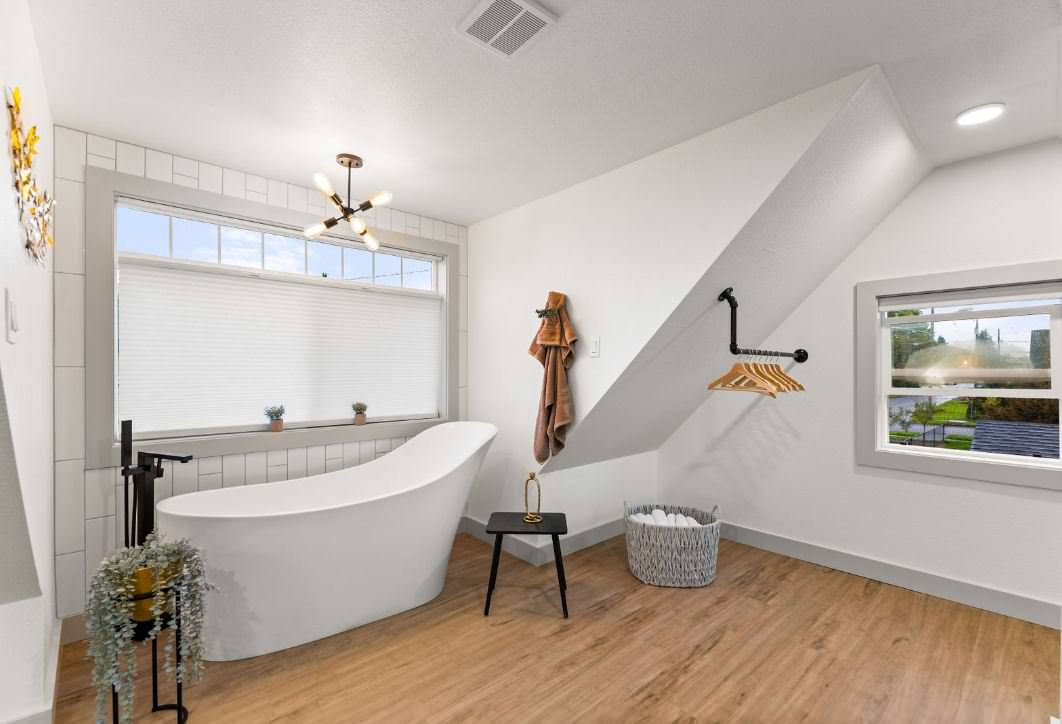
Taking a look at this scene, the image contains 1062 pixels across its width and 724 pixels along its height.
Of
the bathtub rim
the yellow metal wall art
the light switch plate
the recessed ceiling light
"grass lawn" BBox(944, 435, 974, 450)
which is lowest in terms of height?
the bathtub rim

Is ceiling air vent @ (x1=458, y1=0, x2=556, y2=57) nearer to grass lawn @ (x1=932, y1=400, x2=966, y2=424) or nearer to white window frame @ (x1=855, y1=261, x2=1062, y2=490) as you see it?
white window frame @ (x1=855, y1=261, x2=1062, y2=490)

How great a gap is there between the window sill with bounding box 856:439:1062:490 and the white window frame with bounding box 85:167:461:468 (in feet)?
9.33

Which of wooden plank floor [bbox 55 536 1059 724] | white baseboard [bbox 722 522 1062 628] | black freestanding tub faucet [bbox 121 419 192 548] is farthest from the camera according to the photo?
white baseboard [bbox 722 522 1062 628]

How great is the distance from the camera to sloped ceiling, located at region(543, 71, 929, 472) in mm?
2199

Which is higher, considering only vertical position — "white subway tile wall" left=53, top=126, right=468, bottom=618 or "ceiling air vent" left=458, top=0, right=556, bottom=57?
"ceiling air vent" left=458, top=0, right=556, bottom=57

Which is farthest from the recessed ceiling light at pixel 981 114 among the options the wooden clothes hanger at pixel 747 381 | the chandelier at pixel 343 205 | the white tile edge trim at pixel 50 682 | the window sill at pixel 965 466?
the white tile edge trim at pixel 50 682

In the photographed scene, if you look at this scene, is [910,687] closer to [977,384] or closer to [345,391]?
[977,384]

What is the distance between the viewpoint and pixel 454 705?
6.17ft

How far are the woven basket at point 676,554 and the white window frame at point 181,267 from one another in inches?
67.4

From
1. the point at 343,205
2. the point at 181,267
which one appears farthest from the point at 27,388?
the point at 343,205

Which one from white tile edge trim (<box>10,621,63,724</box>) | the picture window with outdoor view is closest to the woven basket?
the picture window with outdoor view

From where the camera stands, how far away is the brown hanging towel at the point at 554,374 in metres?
2.97

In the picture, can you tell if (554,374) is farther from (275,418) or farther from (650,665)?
(275,418)

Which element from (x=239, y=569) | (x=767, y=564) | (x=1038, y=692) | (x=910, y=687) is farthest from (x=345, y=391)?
(x=1038, y=692)
